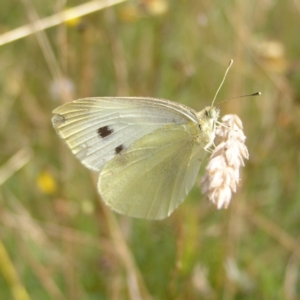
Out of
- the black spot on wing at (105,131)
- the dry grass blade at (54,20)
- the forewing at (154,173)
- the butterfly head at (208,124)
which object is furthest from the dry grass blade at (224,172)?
the dry grass blade at (54,20)

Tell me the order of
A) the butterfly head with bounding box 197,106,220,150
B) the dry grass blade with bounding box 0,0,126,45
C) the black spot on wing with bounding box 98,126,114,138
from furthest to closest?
the dry grass blade with bounding box 0,0,126,45 < the black spot on wing with bounding box 98,126,114,138 < the butterfly head with bounding box 197,106,220,150

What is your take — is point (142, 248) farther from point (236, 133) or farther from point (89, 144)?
point (236, 133)

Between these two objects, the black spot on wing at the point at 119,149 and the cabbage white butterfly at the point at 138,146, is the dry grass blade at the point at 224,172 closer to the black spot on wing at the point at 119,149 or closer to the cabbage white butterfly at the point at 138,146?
the cabbage white butterfly at the point at 138,146

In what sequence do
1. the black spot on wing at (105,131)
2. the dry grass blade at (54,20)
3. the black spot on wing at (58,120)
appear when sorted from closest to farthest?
the black spot on wing at (58,120) → the black spot on wing at (105,131) → the dry grass blade at (54,20)

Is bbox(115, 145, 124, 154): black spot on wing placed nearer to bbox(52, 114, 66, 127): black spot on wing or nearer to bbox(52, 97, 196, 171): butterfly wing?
bbox(52, 97, 196, 171): butterfly wing

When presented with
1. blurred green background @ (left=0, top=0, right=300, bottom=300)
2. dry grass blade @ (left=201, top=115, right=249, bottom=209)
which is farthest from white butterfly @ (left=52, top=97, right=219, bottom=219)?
dry grass blade @ (left=201, top=115, right=249, bottom=209)

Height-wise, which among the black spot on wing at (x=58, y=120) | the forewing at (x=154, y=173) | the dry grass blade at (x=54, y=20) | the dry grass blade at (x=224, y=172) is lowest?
the dry grass blade at (x=224, y=172)

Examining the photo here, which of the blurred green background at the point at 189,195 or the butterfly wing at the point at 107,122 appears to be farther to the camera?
the blurred green background at the point at 189,195

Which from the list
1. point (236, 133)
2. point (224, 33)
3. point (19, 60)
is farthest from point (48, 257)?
point (224, 33)
